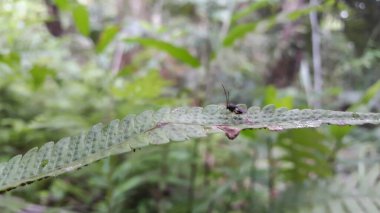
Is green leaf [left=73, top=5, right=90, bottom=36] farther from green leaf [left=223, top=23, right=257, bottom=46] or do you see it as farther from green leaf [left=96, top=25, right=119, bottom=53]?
green leaf [left=223, top=23, right=257, bottom=46]

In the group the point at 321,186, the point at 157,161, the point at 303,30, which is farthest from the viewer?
the point at 303,30

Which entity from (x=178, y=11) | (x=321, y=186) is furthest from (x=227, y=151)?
(x=178, y=11)

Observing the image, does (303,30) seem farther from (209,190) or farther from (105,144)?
(105,144)

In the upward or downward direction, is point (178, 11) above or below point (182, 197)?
above

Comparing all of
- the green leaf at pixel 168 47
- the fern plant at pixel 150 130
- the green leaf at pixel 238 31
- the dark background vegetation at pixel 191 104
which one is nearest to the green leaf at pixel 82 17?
the dark background vegetation at pixel 191 104

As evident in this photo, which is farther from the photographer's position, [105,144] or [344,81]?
[344,81]

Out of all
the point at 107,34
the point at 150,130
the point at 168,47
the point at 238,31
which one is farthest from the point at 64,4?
the point at 150,130

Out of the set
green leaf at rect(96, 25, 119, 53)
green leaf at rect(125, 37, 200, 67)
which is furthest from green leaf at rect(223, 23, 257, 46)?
green leaf at rect(96, 25, 119, 53)

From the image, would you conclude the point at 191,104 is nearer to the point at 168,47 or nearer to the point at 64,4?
the point at 168,47
